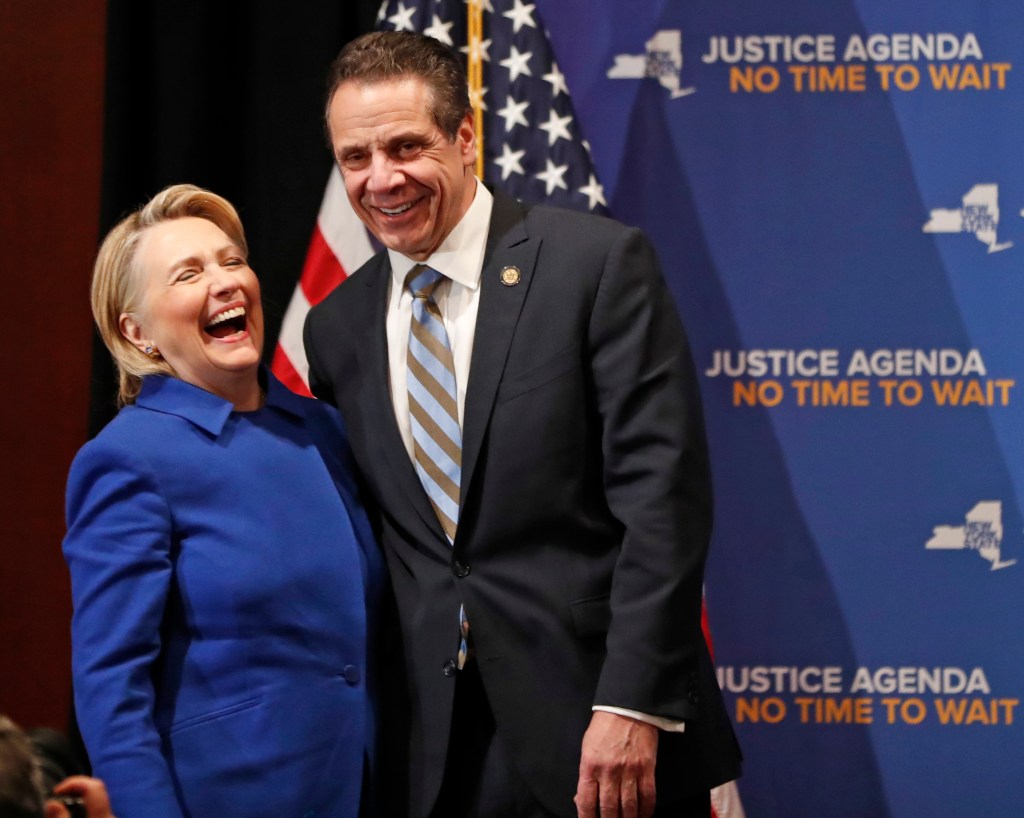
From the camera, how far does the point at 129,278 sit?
2.25 metres

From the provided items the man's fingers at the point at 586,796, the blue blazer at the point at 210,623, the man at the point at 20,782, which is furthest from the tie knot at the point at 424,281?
the man at the point at 20,782

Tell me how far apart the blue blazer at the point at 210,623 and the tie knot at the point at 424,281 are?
392mm

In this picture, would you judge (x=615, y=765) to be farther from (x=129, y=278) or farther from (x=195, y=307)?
(x=129, y=278)

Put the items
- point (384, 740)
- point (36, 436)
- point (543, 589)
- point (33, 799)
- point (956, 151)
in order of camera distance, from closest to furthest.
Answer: point (33, 799)
point (543, 589)
point (384, 740)
point (956, 151)
point (36, 436)

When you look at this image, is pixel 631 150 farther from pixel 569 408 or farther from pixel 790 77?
pixel 569 408

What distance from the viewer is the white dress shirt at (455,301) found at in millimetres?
2227

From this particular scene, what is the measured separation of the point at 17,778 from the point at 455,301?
1.23 m

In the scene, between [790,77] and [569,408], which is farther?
[790,77]

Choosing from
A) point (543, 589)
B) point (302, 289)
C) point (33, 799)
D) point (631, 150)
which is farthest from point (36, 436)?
point (33, 799)

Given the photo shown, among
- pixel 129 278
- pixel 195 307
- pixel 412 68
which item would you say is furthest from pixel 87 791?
pixel 412 68

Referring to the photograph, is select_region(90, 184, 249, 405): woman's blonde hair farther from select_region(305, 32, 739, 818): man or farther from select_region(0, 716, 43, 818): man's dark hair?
select_region(0, 716, 43, 818): man's dark hair

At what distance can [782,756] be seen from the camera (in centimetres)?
344

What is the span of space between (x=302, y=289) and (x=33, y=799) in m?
2.28

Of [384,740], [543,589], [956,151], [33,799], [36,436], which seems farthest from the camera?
[36,436]
